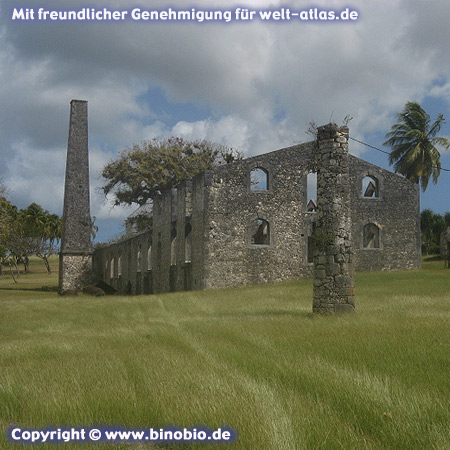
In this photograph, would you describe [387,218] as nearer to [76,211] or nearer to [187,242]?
[187,242]

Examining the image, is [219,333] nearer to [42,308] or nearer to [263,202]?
[42,308]

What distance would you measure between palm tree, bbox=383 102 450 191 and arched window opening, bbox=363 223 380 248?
14094 millimetres

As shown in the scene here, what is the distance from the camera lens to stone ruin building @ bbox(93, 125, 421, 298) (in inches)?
1116

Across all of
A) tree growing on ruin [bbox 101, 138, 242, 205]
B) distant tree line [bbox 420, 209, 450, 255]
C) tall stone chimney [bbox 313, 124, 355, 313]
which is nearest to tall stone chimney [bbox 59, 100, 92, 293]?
tree growing on ruin [bbox 101, 138, 242, 205]

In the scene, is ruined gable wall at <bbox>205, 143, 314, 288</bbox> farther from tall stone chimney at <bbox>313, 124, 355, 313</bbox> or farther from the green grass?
the green grass

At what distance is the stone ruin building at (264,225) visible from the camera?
28.3m

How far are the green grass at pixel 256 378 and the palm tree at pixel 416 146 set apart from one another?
112 ft

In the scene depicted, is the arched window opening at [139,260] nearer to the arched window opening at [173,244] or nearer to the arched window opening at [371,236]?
the arched window opening at [173,244]

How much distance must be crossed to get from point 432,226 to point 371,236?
20776 mm

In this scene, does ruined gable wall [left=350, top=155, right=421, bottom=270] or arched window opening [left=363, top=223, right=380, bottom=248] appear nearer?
ruined gable wall [left=350, top=155, right=421, bottom=270]

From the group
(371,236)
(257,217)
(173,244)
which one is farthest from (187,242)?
(371,236)


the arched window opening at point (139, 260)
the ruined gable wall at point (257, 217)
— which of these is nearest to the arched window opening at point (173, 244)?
the ruined gable wall at point (257, 217)

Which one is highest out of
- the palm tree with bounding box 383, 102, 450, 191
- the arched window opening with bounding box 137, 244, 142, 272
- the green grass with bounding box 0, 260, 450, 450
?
the palm tree with bounding box 383, 102, 450, 191

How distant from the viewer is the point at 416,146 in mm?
45500
